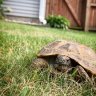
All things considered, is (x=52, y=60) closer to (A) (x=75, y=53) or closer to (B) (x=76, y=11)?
(A) (x=75, y=53)

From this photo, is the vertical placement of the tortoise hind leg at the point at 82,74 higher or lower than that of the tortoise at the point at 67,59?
lower

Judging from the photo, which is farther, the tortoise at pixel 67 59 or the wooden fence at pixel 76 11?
the wooden fence at pixel 76 11

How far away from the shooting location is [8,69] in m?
4.41

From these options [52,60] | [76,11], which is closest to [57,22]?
[76,11]

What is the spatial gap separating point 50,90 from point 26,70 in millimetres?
649

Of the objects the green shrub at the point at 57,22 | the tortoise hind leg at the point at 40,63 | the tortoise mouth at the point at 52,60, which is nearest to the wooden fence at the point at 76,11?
the green shrub at the point at 57,22

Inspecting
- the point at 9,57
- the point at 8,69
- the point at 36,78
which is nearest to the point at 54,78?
the point at 36,78

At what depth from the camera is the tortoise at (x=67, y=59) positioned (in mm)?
4531

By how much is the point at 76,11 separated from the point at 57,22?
5.74 feet

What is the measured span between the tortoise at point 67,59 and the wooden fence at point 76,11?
36.2 ft

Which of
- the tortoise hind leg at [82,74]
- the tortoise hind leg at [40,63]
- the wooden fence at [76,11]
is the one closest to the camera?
the tortoise hind leg at [82,74]

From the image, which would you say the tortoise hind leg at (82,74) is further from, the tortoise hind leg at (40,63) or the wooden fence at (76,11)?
the wooden fence at (76,11)

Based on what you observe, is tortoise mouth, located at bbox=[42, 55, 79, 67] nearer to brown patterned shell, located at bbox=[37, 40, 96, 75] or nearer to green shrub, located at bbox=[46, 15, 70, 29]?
brown patterned shell, located at bbox=[37, 40, 96, 75]

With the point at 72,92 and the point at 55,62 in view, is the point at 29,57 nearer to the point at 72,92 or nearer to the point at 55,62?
the point at 55,62
